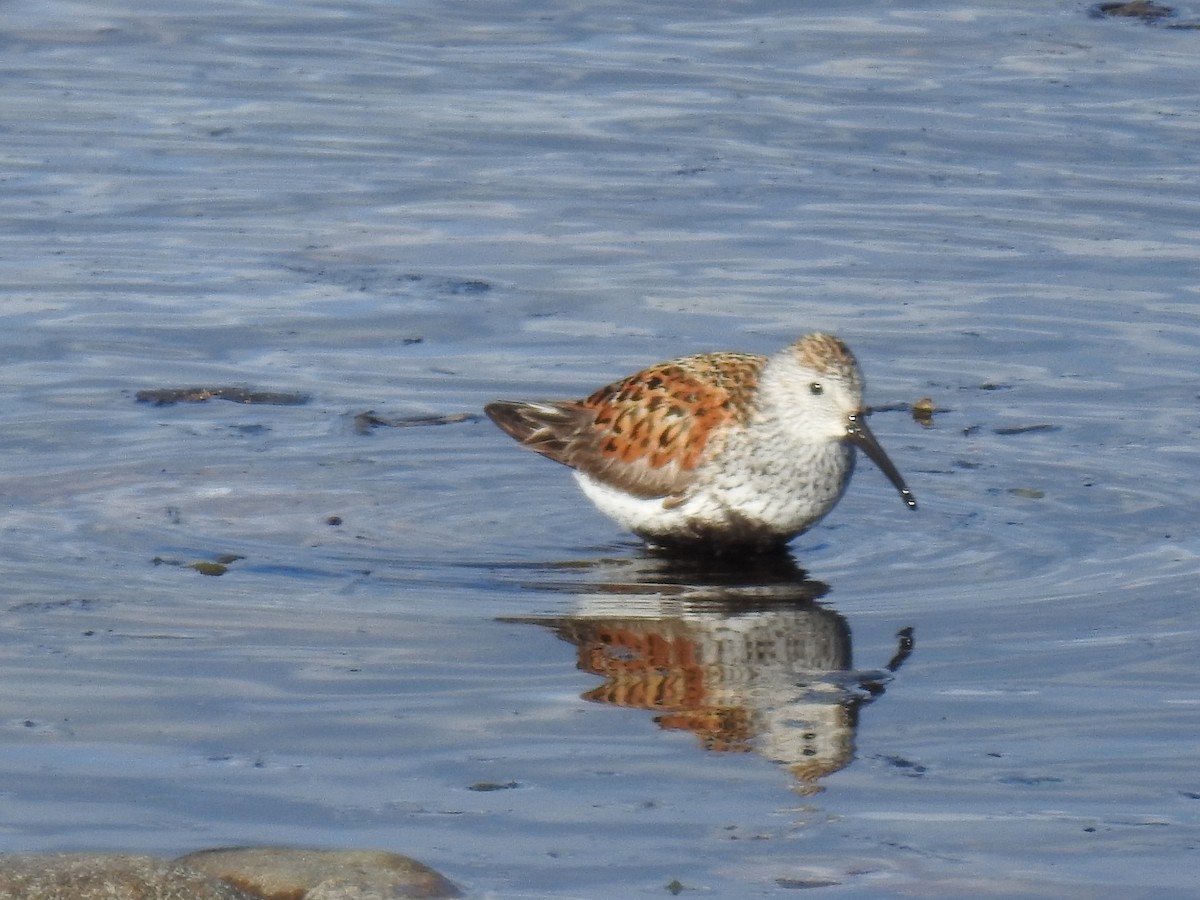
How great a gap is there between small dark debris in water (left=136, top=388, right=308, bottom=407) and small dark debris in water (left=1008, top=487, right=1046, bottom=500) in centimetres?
383

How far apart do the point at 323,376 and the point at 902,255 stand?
4.38 meters

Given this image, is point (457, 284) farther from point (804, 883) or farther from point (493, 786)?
point (804, 883)

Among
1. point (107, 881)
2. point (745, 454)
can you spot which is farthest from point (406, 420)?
point (107, 881)

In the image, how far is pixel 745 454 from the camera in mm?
10500

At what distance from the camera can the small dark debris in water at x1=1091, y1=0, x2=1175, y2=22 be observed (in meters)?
21.2

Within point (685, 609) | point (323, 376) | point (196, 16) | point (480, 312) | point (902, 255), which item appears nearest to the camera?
point (685, 609)

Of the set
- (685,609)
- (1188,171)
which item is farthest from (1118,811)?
(1188,171)

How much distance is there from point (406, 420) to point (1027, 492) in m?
3.30

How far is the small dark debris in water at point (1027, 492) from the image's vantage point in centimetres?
1109

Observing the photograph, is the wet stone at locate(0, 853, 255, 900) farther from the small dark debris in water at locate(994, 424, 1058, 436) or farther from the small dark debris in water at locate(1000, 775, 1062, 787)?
the small dark debris in water at locate(994, 424, 1058, 436)

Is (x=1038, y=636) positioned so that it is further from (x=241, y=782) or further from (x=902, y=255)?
(x=902, y=255)

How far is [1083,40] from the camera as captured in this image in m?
20.6

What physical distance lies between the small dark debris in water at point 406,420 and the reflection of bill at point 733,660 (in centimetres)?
219

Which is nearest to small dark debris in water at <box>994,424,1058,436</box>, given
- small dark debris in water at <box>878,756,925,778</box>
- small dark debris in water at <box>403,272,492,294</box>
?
small dark debris in water at <box>403,272,492,294</box>
